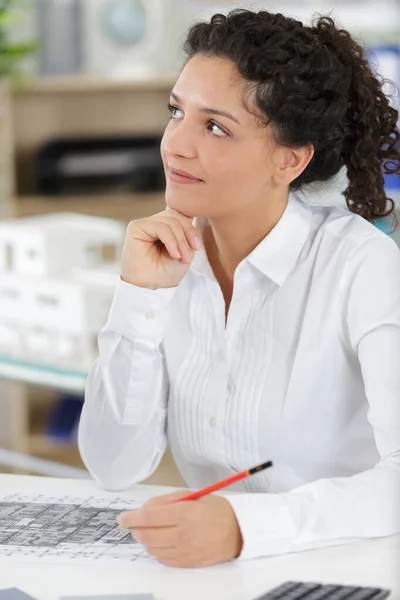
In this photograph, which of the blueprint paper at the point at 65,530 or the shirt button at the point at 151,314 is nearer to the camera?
the blueprint paper at the point at 65,530

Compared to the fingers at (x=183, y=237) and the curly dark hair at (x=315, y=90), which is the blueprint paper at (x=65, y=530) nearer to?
the fingers at (x=183, y=237)

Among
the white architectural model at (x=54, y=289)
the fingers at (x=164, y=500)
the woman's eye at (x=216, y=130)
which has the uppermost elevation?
the woman's eye at (x=216, y=130)

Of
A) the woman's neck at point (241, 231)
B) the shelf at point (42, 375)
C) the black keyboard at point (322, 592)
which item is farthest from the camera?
the shelf at point (42, 375)

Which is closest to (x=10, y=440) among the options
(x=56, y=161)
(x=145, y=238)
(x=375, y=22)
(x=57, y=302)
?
(x=56, y=161)

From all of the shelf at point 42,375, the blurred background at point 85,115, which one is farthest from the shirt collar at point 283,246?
the blurred background at point 85,115

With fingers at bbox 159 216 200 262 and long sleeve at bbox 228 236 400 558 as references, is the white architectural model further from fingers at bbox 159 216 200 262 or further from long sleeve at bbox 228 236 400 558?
long sleeve at bbox 228 236 400 558

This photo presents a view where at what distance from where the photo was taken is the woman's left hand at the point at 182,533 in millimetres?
1250

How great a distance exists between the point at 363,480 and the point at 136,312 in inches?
16.8

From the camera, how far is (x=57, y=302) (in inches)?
107

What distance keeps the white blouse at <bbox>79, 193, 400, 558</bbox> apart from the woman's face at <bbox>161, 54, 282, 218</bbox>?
0.38ft

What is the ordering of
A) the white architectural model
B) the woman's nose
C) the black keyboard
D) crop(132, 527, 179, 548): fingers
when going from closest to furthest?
1. the black keyboard
2. crop(132, 527, 179, 548): fingers
3. the woman's nose
4. the white architectural model

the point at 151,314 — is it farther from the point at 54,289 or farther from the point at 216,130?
the point at 54,289

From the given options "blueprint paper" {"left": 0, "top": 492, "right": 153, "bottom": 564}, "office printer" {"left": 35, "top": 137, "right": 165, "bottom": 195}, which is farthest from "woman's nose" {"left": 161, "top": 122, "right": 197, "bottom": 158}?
"office printer" {"left": 35, "top": 137, "right": 165, "bottom": 195}

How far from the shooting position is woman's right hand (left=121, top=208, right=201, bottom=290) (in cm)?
162
